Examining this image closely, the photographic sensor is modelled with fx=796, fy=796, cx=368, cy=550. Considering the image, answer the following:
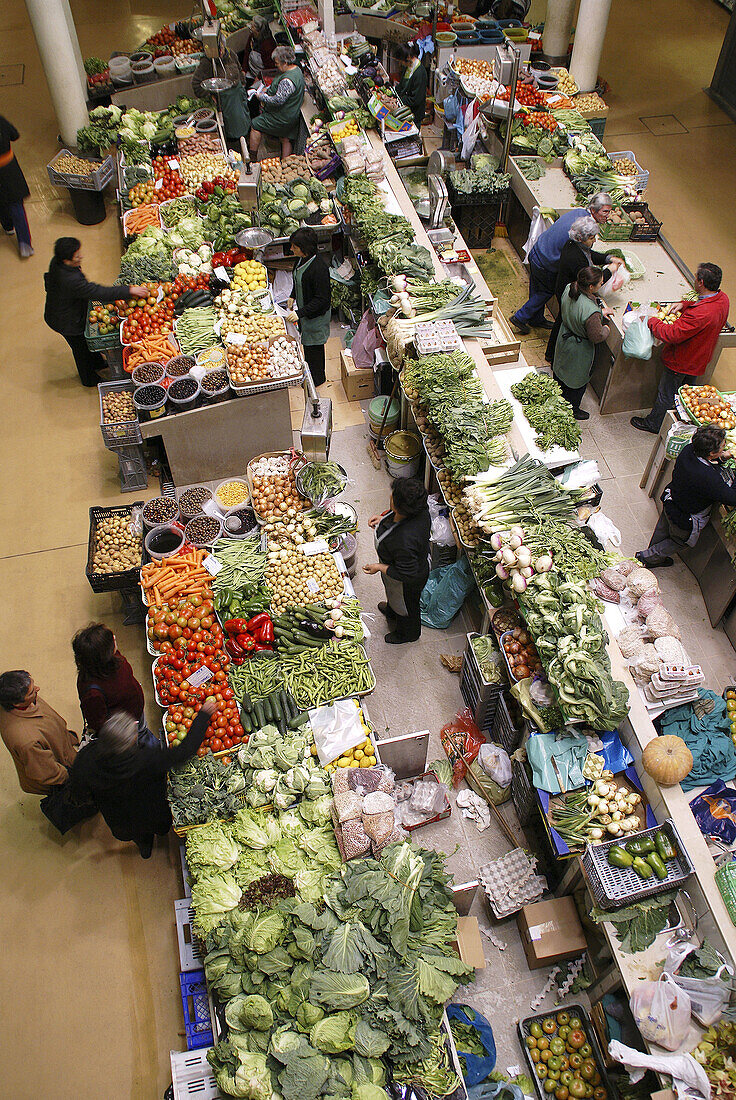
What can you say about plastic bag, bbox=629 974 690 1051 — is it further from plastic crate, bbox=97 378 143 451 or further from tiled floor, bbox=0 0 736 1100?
plastic crate, bbox=97 378 143 451

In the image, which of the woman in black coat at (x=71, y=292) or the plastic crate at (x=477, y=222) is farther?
the plastic crate at (x=477, y=222)

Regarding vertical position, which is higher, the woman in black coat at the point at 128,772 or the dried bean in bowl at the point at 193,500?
the woman in black coat at the point at 128,772

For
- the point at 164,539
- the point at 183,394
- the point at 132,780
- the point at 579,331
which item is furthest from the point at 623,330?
the point at 132,780

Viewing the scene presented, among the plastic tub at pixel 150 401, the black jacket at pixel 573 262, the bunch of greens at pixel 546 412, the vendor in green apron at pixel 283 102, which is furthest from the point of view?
the vendor in green apron at pixel 283 102

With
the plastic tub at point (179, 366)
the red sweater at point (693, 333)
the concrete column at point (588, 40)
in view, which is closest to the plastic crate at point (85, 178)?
the plastic tub at point (179, 366)

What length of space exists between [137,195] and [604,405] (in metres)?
6.02

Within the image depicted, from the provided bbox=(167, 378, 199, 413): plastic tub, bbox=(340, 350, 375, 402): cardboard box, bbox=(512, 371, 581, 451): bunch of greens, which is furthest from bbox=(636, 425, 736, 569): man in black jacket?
bbox=(167, 378, 199, 413): plastic tub

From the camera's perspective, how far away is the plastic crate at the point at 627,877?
4.31 metres

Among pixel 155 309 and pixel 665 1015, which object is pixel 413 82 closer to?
pixel 155 309

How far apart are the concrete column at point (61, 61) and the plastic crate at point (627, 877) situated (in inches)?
456

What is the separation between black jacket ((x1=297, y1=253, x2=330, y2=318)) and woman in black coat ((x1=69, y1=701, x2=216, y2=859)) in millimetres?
4431

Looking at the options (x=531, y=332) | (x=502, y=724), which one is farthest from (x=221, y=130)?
(x=502, y=724)

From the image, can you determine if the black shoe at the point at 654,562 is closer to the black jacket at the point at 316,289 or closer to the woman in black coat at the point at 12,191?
the black jacket at the point at 316,289

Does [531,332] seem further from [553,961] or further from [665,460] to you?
[553,961]
